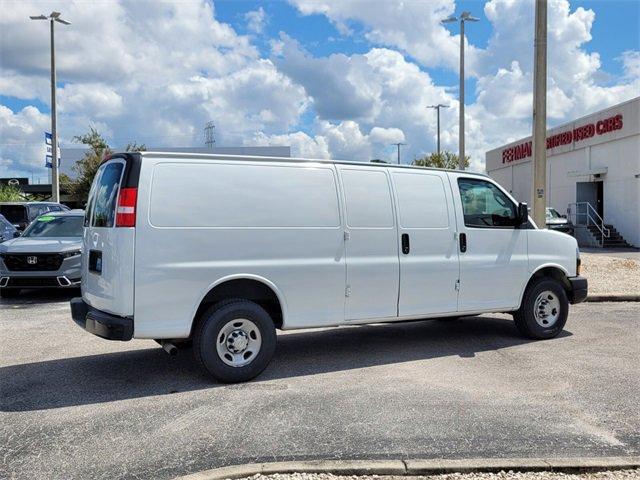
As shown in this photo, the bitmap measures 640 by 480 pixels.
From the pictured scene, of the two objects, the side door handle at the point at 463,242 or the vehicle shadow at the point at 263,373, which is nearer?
the vehicle shadow at the point at 263,373

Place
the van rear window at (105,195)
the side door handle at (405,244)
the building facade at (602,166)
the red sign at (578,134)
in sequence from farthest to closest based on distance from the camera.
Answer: the red sign at (578,134) < the building facade at (602,166) < the side door handle at (405,244) < the van rear window at (105,195)

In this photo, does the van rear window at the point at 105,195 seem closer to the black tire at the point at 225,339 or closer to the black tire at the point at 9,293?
the black tire at the point at 225,339

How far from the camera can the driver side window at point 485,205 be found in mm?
7066

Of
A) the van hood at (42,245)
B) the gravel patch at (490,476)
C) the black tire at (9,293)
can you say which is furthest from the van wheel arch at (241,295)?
the black tire at (9,293)

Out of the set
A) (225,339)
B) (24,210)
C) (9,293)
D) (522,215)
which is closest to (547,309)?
(522,215)

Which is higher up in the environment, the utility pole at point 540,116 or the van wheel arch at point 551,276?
the utility pole at point 540,116

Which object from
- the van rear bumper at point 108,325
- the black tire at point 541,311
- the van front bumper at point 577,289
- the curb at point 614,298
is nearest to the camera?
the van rear bumper at point 108,325

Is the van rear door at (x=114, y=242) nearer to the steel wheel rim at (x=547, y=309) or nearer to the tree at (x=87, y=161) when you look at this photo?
the steel wheel rim at (x=547, y=309)

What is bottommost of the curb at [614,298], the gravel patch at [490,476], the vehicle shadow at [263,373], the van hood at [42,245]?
the gravel patch at [490,476]

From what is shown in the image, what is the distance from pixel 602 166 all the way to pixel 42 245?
2558 centimetres

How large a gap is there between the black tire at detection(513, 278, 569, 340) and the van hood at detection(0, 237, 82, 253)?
7675mm

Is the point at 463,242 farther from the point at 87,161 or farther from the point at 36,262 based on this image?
the point at 87,161

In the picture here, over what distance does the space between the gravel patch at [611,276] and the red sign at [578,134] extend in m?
11.7

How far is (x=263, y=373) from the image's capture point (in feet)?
19.7
